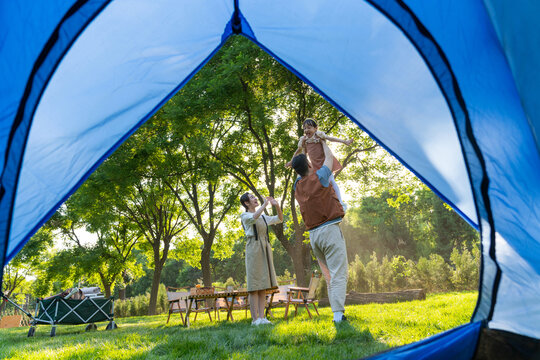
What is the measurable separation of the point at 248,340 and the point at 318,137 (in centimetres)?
229

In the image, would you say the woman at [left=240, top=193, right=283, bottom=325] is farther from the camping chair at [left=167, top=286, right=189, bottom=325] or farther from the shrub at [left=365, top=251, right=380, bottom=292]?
the shrub at [left=365, top=251, right=380, bottom=292]

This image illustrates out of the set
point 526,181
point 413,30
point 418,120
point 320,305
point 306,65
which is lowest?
point 320,305

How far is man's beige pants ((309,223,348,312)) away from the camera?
3816 millimetres

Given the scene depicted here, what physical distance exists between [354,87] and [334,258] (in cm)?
174

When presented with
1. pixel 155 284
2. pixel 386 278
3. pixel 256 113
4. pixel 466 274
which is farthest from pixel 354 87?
pixel 155 284

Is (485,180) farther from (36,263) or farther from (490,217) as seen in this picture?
(36,263)

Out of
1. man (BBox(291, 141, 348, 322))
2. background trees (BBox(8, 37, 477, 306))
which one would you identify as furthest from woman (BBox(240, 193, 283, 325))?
background trees (BBox(8, 37, 477, 306))

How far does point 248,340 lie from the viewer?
3381 mm

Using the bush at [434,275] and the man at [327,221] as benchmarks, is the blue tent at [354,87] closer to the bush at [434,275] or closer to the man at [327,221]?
the man at [327,221]

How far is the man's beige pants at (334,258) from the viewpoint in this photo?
12.5ft

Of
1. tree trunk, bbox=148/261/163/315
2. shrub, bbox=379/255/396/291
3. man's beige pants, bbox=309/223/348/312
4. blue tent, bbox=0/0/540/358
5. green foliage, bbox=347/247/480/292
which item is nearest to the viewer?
blue tent, bbox=0/0/540/358

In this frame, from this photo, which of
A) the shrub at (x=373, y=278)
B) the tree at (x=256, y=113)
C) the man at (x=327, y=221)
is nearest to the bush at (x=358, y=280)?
the shrub at (x=373, y=278)

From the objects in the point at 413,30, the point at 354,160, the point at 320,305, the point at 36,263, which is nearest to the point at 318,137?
the point at 413,30

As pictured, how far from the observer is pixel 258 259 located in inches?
200
